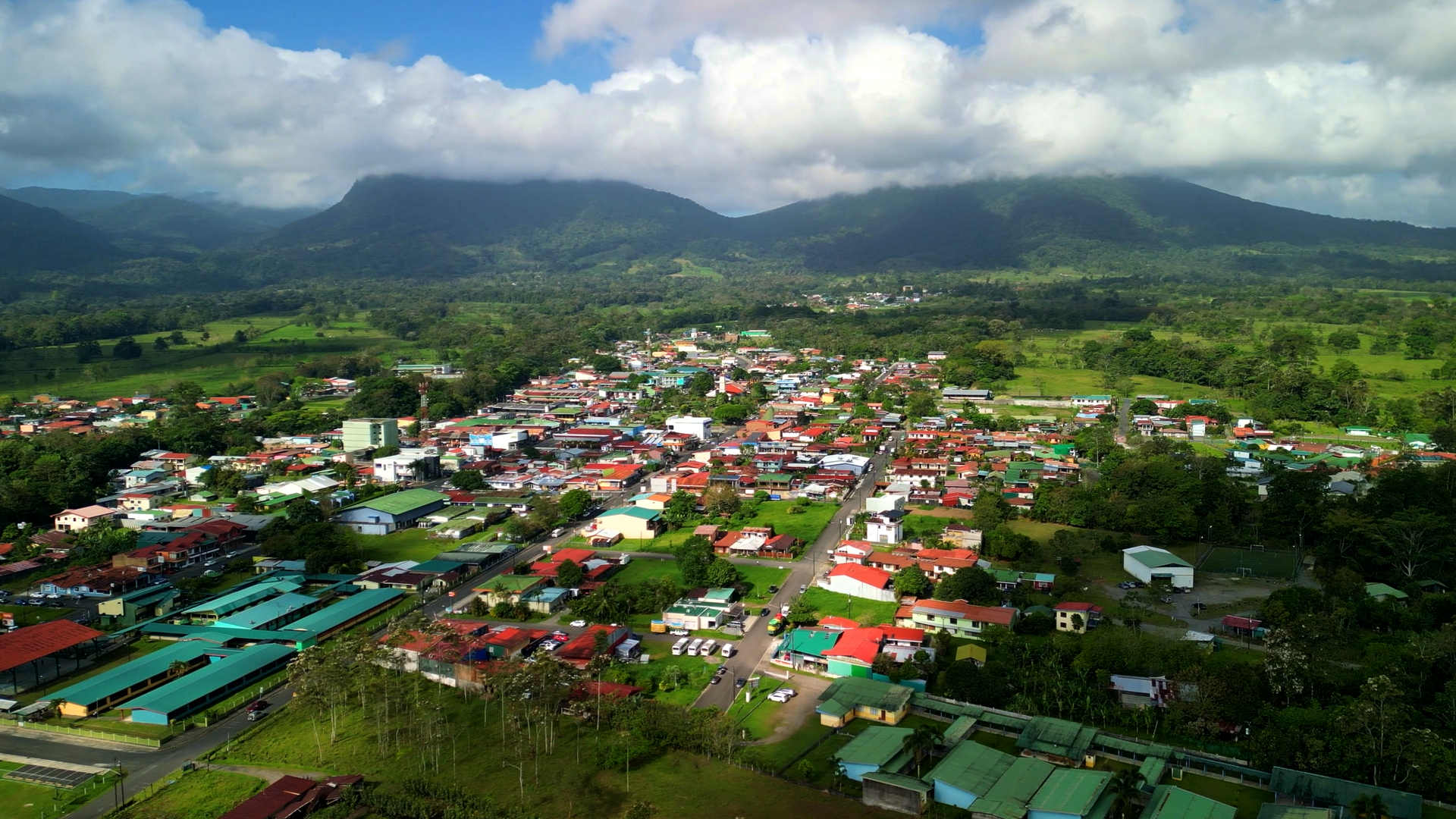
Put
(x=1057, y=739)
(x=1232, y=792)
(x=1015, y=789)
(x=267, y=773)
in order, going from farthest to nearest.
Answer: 1. (x=1057, y=739)
2. (x=267, y=773)
3. (x=1232, y=792)
4. (x=1015, y=789)

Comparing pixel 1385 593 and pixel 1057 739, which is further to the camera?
pixel 1385 593

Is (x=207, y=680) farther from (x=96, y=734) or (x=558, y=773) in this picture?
(x=558, y=773)

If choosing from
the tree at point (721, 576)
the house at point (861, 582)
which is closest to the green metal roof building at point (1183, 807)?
the house at point (861, 582)

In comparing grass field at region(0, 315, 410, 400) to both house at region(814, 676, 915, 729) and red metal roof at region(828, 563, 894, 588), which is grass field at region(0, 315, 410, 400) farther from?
house at region(814, 676, 915, 729)

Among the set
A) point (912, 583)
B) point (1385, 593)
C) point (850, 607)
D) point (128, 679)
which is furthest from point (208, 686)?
point (1385, 593)

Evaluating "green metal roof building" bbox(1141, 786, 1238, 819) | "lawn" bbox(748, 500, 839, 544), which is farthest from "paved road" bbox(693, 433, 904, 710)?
"green metal roof building" bbox(1141, 786, 1238, 819)
